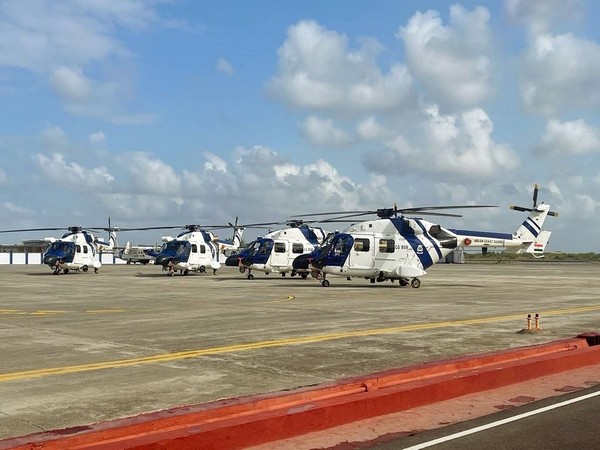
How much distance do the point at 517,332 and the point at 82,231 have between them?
41091 mm

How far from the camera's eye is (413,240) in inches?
1256

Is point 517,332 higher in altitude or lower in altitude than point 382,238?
lower

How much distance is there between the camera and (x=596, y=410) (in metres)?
7.71

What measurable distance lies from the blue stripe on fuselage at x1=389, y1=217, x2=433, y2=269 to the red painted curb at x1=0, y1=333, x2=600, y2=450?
21589mm

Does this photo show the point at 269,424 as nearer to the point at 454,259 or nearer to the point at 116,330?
the point at 116,330

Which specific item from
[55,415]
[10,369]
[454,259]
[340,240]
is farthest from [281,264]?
[454,259]

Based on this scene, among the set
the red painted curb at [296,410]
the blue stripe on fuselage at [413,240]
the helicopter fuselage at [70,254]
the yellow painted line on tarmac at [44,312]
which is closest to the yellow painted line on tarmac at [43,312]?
the yellow painted line on tarmac at [44,312]

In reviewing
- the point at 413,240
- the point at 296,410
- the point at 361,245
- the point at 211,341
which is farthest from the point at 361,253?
the point at 296,410

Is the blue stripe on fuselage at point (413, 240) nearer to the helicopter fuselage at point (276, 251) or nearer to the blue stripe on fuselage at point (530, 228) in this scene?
the helicopter fuselage at point (276, 251)

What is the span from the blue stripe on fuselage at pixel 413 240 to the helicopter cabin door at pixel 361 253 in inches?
62.2

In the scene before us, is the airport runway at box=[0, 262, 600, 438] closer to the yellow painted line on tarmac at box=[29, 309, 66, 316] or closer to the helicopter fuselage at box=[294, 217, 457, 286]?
the yellow painted line on tarmac at box=[29, 309, 66, 316]

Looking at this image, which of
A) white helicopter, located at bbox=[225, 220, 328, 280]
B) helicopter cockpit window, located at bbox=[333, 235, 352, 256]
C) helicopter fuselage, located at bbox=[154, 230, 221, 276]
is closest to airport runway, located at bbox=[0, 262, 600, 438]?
helicopter cockpit window, located at bbox=[333, 235, 352, 256]

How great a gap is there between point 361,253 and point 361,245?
0.40 metres

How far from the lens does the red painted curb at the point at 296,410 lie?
19.8ft
